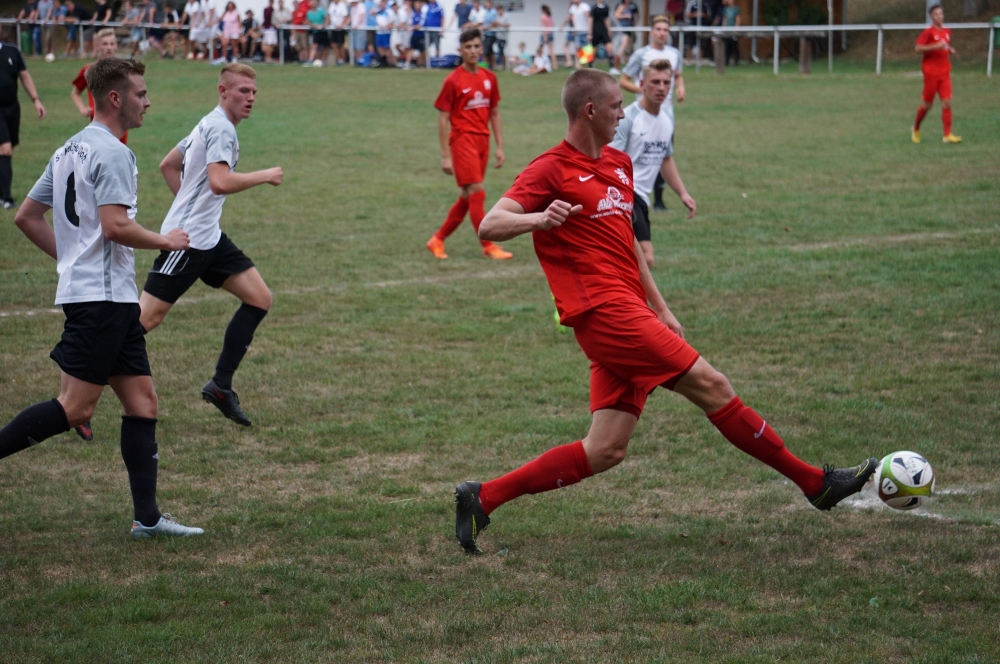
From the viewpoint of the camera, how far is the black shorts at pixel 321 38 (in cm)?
3609

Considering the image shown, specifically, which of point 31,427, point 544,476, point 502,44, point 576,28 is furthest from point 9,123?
point 576,28

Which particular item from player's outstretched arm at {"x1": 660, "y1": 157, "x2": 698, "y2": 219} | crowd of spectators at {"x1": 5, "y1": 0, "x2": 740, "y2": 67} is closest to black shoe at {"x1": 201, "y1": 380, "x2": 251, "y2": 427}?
player's outstretched arm at {"x1": 660, "y1": 157, "x2": 698, "y2": 219}

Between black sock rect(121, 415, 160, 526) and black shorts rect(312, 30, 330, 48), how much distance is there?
32.9m

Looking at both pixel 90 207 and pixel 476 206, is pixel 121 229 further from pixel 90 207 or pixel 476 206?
pixel 476 206

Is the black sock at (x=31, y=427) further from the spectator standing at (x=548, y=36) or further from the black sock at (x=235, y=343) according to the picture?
the spectator standing at (x=548, y=36)

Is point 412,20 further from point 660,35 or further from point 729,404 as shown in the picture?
point 729,404

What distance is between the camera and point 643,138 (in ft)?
28.9

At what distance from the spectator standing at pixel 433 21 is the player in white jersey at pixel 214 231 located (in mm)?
29282

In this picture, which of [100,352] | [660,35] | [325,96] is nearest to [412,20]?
[325,96]

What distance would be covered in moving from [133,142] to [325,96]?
8.62m

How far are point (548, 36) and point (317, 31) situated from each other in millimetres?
7886

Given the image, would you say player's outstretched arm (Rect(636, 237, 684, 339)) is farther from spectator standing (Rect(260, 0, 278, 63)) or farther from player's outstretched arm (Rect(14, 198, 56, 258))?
spectator standing (Rect(260, 0, 278, 63))

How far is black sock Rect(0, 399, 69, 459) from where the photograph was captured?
4680mm

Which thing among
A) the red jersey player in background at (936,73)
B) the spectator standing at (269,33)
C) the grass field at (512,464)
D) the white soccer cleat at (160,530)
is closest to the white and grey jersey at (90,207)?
the white soccer cleat at (160,530)
